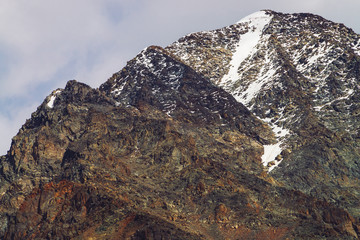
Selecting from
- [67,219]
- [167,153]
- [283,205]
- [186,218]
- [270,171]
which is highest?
[270,171]

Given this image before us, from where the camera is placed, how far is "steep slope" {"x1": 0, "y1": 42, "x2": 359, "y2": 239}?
128m

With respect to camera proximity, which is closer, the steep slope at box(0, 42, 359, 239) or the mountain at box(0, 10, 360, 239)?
the steep slope at box(0, 42, 359, 239)

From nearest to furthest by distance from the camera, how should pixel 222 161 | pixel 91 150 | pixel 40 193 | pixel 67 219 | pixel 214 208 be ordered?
pixel 67 219 → pixel 40 193 → pixel 214 208 → pixel 91 150 → pixel 222 161

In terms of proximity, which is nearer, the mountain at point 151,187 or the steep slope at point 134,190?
the steep slope at point 134,190

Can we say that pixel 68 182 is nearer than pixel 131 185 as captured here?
Yes

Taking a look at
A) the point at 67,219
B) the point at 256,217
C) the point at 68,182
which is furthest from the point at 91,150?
the point at 256,217

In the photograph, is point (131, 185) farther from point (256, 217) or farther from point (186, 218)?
point (256, 217)

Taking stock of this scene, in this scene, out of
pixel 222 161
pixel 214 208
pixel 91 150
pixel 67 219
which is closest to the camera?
pixel 67 219

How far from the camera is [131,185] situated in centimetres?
14962

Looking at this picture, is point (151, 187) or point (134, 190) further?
point (151, 187)

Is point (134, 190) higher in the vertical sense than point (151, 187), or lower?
lower

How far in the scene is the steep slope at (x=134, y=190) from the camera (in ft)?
419

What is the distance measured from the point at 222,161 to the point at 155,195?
47891mm

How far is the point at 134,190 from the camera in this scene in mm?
146625
